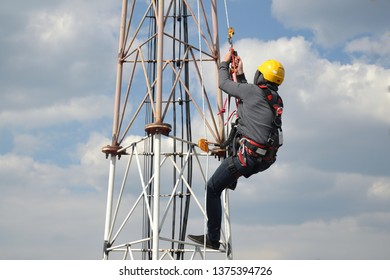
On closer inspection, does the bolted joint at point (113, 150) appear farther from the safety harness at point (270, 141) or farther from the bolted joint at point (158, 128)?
the safety harness at point (270, 141)

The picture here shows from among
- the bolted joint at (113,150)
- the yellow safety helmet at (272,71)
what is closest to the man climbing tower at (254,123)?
the yellow safety helmet at (272,71)

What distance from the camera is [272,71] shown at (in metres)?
10.1

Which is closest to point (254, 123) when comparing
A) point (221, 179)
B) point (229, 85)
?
point (229, 85)

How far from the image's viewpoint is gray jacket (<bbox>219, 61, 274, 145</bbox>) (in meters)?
9.93

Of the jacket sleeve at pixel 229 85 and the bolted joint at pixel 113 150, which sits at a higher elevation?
the bolted joint at pixel 113 150

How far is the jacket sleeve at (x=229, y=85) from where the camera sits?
10.1 m

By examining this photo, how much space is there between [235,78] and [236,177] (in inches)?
72.9

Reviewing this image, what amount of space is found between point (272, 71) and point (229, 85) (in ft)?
2.58

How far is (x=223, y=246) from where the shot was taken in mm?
15086

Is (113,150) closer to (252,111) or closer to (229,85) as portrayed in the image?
(229,85)

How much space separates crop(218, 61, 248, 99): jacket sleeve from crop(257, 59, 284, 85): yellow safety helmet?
39 cm

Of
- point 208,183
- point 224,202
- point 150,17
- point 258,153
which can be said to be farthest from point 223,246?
point 150,17

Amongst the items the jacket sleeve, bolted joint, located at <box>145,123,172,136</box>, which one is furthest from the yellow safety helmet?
bolted joint, located at <box>145,123,172,136</box>

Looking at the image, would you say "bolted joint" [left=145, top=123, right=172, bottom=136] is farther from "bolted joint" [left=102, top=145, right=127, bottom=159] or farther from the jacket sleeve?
the jacket sleeve
